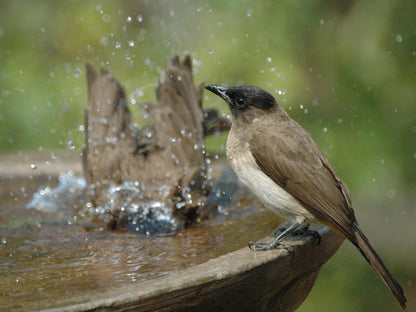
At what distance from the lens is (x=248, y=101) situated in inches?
129

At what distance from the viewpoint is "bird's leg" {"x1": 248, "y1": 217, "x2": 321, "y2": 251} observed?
2.63m

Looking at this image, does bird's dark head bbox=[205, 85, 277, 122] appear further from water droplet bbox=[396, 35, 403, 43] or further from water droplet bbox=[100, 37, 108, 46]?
water droplet bbox=[100, 37, 108, 46]

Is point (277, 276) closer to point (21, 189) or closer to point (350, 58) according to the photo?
point (21, 189)

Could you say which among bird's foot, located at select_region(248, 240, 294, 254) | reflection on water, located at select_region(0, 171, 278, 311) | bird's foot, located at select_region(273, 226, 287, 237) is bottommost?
bird's foot, located at select_region(248, 240, 294, 254)

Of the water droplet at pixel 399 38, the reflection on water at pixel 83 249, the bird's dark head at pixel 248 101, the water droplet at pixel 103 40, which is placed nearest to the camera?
the reflection on water at pixel 83 249

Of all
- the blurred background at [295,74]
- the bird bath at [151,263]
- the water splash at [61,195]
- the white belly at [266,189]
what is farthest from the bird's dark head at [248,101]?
the blurred background at [295,74]

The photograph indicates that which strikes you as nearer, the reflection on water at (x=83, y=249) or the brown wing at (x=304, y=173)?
the reflection on water at (x=83, y=249)

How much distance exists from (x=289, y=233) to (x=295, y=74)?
9.76 feet

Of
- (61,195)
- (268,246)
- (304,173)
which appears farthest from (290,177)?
(61,195)

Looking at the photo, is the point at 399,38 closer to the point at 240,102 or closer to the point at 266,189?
the point at 240,102

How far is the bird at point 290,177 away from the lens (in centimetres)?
278

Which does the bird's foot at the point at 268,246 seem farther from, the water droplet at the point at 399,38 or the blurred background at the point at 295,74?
the water droplet at the point at 399,38

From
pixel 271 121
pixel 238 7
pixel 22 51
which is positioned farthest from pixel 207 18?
pixel 271 121

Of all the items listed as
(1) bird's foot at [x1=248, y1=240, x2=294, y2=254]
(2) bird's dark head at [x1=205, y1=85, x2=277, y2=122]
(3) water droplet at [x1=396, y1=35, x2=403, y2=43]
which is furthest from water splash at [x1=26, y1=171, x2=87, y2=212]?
(3) water droplet at [x1=396, y1=35, x2=403, y2=43]
